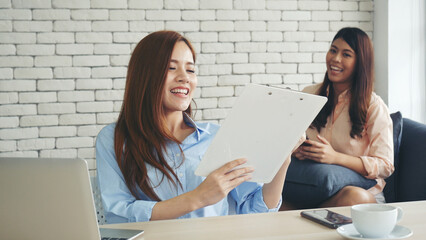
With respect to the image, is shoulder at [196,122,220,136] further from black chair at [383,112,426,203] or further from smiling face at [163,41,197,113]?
black chair at [383,112,426,203]

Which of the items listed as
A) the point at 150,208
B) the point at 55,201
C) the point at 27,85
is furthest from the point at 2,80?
the point at 55,201

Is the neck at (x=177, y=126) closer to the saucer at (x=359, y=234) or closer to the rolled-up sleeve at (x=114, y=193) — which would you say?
the rolled-up sleeve at (x=114, y=193)

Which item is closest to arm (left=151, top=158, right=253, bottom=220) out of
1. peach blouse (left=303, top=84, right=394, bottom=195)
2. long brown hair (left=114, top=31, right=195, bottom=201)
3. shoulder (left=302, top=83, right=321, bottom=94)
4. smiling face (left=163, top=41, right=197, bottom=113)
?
long brown hair (left=114, top=31, right=195, bottom=201)

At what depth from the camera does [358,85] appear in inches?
104

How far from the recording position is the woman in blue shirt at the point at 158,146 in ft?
5.24

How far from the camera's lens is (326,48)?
360 centimetres

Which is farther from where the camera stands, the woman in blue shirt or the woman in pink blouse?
the woman in pink blouse

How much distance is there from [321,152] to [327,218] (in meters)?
1.05

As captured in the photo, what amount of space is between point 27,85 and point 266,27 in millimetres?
1620

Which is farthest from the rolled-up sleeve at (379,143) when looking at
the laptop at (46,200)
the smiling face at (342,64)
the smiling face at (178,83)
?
the laptop at (46,200)

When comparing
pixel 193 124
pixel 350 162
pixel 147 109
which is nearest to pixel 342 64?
pixel 350 162

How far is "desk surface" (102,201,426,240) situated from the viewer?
4.03 feet

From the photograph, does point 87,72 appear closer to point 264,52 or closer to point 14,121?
point 14,121

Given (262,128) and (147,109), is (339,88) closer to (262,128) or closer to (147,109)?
(147,109)
